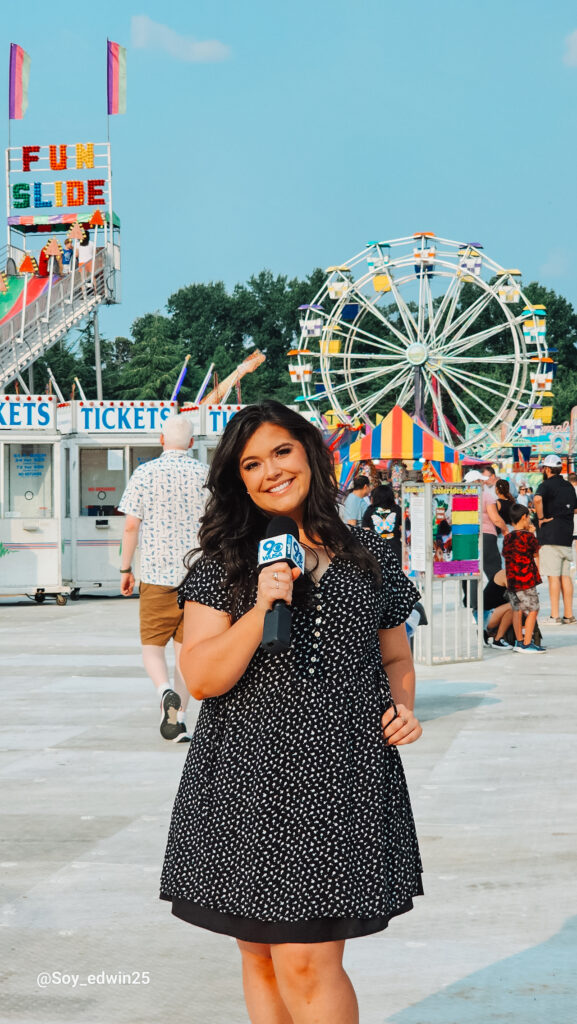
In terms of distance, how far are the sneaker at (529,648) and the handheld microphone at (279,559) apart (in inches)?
377

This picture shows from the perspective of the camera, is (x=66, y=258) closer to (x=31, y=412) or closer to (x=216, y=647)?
(x=31, y=412)

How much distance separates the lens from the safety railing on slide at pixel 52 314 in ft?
109

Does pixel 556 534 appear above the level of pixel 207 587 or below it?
below

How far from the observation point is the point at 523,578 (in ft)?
38.3

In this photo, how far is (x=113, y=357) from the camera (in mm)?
76125

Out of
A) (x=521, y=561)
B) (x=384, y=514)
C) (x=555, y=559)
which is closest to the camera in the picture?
(x=521, y=561)

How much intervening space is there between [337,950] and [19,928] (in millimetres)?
2066

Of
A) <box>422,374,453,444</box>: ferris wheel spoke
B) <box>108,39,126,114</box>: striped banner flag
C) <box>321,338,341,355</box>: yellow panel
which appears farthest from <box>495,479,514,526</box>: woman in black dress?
<box>108,39,126,114</box>: striped banner flag

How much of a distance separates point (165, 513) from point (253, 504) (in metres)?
4.61

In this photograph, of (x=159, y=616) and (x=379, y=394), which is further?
(x=379, y=394)

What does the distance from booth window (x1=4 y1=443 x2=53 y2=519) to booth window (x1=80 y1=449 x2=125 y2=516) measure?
2.11ft

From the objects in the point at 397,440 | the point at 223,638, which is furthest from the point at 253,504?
the point at 397,440

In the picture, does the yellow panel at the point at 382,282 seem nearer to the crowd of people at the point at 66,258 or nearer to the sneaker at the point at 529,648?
the crowd of people at the point at 66,258

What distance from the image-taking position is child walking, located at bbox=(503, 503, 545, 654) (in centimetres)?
1166
